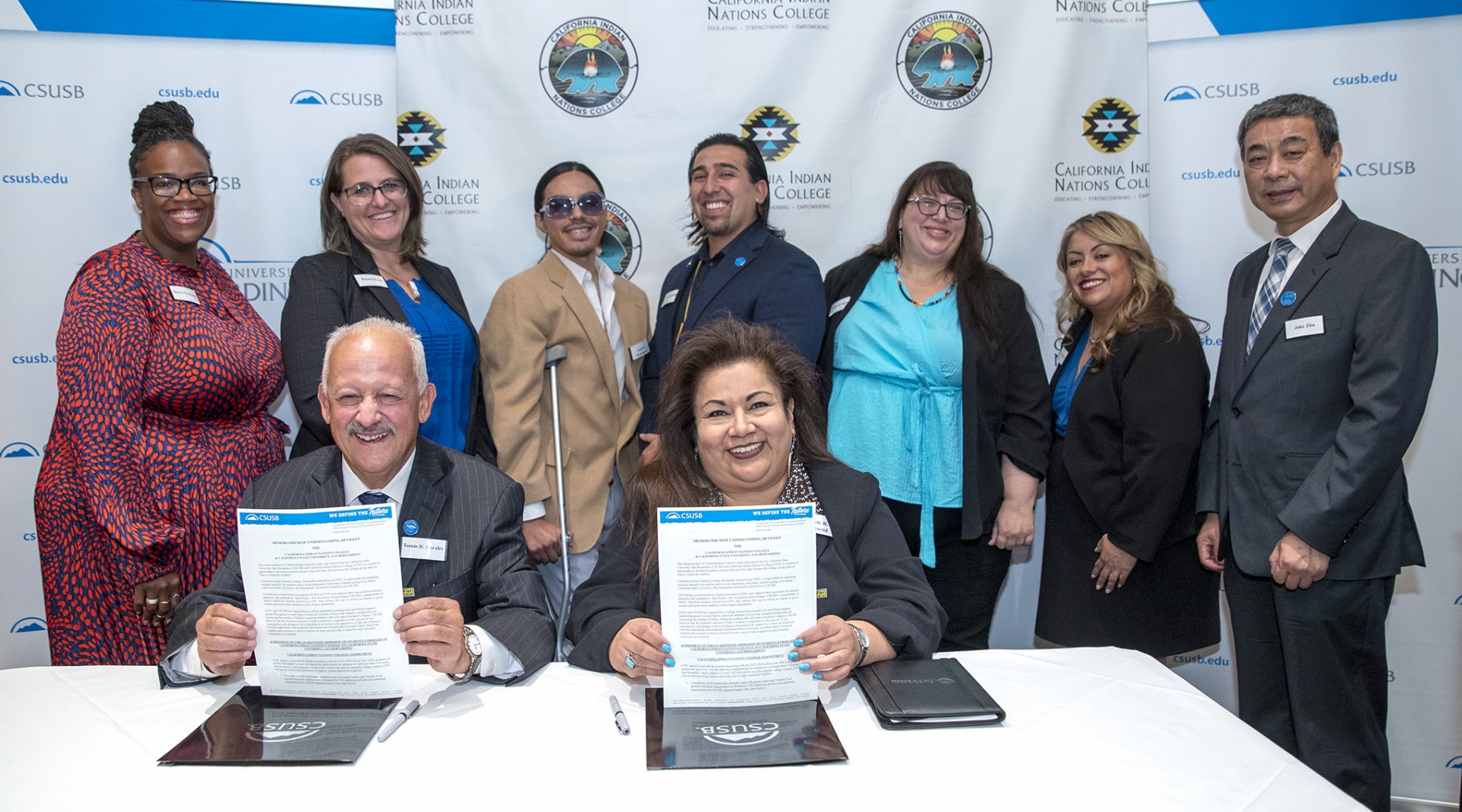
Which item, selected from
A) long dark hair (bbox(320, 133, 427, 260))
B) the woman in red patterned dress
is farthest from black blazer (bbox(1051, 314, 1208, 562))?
the woman in red patterned dress

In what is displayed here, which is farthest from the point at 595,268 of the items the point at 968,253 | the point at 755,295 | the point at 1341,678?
the point at 1341,678

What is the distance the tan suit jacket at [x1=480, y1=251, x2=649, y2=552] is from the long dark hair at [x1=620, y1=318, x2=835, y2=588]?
3.05 feet

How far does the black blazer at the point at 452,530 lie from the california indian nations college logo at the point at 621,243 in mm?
1964

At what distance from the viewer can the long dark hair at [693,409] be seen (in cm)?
223

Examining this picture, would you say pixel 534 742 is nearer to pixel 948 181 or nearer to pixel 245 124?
pixel 948 181

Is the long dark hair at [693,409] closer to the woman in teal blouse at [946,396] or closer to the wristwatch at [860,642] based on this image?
the wristwatch at [860,642]

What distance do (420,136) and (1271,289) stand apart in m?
3.39

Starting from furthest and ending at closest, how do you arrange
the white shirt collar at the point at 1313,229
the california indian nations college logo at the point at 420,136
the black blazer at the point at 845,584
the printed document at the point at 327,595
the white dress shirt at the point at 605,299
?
the california indian nations college logo at the point at 420,136, the white dress shirt at the point at 605,299, the white shirt collar at the point at 1313,229, the black blazer at the point at 845,584, the printed document at the point at 327,595

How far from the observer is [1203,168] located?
157 inches

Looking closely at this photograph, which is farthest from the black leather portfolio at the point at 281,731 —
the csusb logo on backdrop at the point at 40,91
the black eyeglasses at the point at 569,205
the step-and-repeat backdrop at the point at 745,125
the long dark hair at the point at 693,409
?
the csusb logo on backdrop at the point at 40,91

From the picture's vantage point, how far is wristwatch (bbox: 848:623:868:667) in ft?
6.07

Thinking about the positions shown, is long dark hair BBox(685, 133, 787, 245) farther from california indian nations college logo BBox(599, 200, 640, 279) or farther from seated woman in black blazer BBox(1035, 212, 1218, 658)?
seated woman in black blazer BBox(1035, 212, 1218, 658)

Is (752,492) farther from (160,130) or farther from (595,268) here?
(160,130)

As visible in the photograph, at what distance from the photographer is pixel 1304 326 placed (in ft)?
8.79
